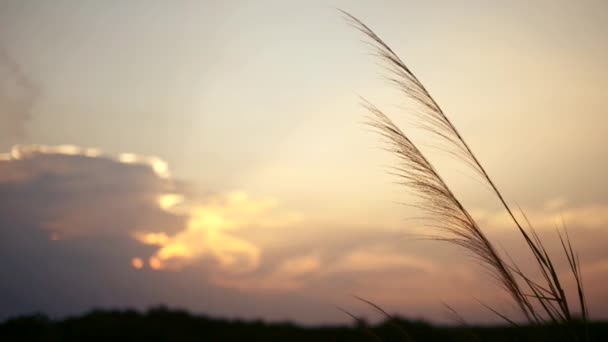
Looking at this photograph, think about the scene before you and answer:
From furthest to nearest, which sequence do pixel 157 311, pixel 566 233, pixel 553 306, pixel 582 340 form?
pixel 157 311 → pixel 566 233 → pixel 553 306 → pixel 582 340

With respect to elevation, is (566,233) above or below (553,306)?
above

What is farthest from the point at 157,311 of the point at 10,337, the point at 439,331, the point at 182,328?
the point at 439,331

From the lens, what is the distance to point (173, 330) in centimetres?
1024

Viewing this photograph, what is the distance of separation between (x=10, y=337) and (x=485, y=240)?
999 cm

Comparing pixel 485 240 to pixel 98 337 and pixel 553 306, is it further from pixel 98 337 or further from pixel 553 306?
pixel 98 337

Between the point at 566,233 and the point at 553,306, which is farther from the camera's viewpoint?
the point at 566,233

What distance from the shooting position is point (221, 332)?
10469 millimetres

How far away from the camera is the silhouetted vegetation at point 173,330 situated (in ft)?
31.5

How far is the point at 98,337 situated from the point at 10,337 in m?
1.53

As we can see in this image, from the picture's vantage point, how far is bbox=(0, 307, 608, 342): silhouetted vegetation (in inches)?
378

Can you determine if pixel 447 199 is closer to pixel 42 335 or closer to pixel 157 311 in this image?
pixel 42 335

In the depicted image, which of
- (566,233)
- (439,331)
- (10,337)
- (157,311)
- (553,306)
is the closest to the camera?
(553,306)

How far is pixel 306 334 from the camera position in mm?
10867

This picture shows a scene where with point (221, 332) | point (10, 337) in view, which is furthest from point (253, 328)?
point (10, 337)
